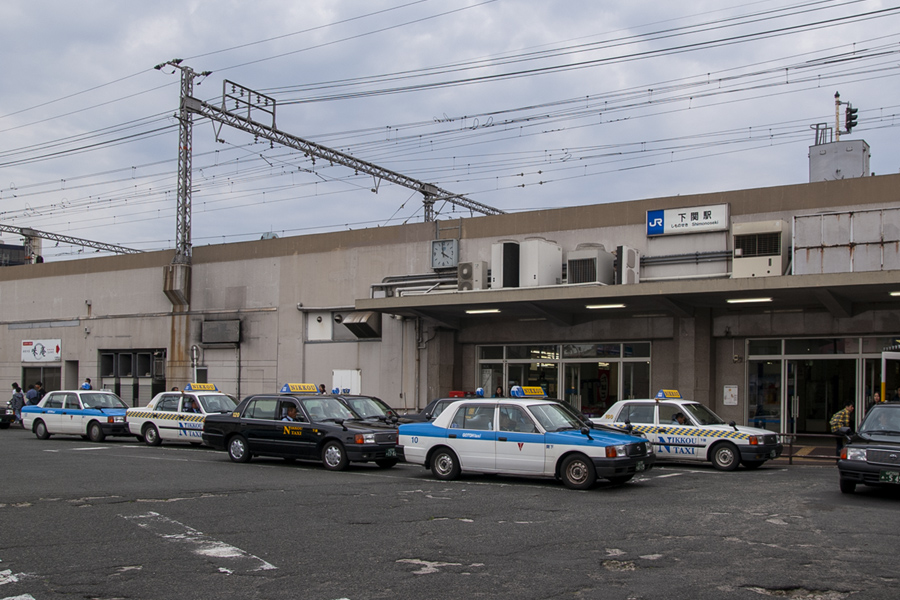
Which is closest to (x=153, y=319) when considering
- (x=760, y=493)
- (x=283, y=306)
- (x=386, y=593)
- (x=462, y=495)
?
(x=283, y=306)

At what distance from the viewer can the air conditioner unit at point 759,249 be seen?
2064 centimetres

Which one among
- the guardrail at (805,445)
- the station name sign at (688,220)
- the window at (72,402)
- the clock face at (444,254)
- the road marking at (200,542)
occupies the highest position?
the station name sign at (688,220)

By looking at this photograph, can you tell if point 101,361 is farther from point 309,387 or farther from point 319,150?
point 309,387

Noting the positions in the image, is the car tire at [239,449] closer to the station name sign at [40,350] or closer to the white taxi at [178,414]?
the white taxi at [178,414]

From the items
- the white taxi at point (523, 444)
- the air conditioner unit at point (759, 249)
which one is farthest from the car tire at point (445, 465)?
the air conditioner unit at point (759, 249)

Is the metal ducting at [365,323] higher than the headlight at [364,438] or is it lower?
higher

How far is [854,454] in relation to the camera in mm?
12539

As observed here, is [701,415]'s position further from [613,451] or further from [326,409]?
[326,409]

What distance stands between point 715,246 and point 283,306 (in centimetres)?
1551

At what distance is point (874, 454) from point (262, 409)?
1154 cm

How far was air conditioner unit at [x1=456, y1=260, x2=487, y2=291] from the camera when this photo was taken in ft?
81.3

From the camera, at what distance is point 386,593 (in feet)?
22.4

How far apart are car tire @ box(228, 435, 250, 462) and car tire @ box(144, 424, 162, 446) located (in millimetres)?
5820

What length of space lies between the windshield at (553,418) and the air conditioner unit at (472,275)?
1024 centimetres
